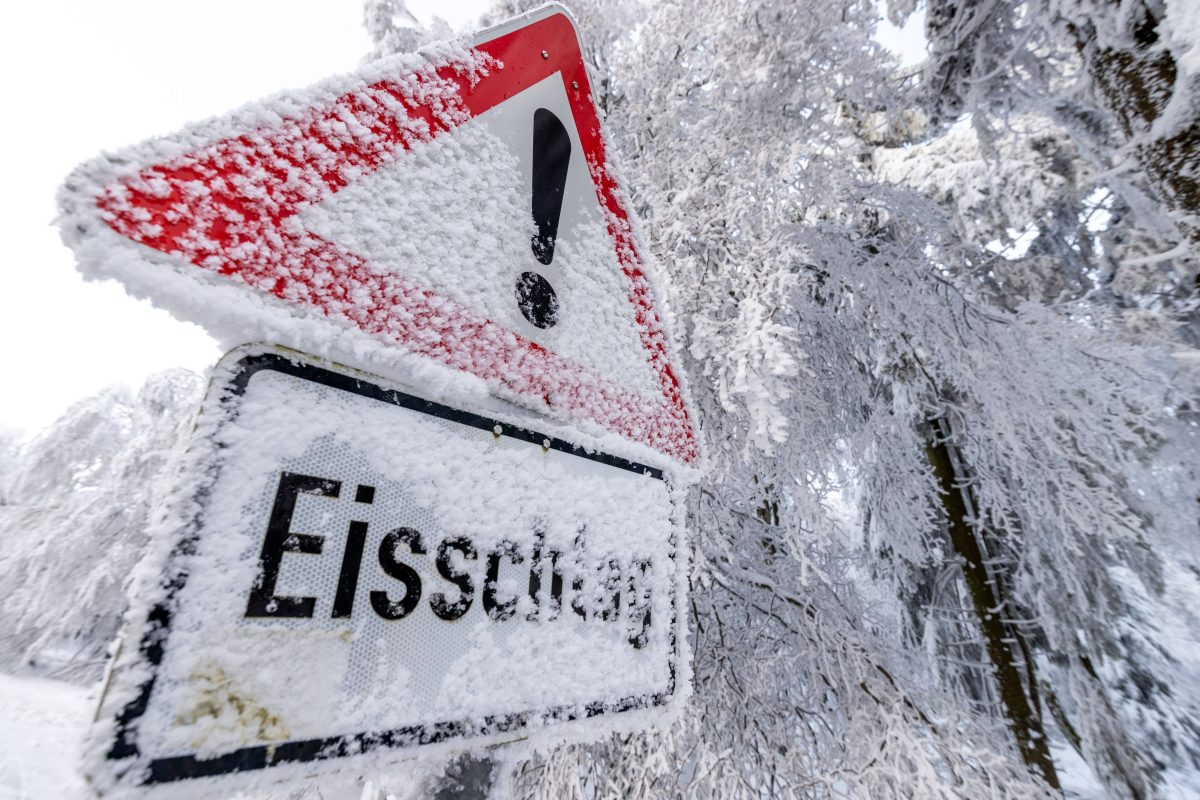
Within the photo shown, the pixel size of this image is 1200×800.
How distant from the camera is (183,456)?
42 centimetres

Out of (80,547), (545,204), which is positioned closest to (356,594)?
(545,204)

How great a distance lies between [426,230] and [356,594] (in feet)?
1.57

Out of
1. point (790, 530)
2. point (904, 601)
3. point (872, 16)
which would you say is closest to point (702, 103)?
point (872, 16)

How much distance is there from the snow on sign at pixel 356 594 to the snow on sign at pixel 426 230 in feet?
0.27

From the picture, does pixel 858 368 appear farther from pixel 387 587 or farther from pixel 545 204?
pixel 387 587

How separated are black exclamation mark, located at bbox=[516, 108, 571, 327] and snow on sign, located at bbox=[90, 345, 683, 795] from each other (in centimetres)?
23

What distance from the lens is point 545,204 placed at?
0.92m

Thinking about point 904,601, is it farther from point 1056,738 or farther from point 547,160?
point 547,160

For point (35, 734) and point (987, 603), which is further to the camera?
point (35, 734)

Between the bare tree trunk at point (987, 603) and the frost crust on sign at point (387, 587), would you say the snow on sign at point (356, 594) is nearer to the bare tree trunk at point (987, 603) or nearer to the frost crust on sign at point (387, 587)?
the frost crust on sign at point (387, 587)

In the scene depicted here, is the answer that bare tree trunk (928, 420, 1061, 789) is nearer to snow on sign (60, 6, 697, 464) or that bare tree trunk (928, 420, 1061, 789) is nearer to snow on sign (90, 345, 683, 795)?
snow on sign (60, 6, 697, 464)

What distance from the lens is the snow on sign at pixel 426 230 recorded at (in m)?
0.46

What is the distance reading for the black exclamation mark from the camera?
32.4 inches

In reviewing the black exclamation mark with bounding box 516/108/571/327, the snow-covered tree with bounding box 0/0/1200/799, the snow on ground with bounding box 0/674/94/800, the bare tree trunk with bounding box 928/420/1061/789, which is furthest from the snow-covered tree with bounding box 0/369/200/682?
the bare tree trunk with bounding box 928/420/1061/789
